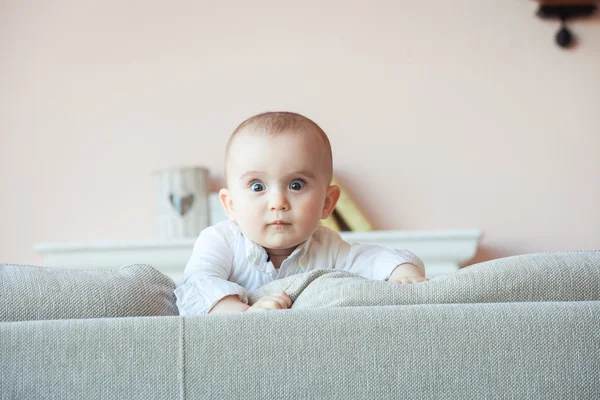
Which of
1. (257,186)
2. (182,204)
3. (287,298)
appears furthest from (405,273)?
(182,204)

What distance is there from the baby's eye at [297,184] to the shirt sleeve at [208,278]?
19 centimetres

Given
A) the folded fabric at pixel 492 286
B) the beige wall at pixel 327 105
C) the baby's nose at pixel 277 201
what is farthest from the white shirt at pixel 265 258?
the beige wall at pixel 327 105

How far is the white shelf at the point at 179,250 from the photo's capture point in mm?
2482

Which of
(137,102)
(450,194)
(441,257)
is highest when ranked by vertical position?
(137,102)

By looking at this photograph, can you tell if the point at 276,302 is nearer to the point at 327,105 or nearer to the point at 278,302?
the point at 278,302

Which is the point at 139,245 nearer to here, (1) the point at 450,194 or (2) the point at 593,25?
(1) the point at 450,194

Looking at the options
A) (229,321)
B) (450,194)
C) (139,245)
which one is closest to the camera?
(229,321)

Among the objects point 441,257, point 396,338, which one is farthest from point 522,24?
point 396,338

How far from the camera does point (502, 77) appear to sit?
9.21 feet

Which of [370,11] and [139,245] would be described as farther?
[370,11]

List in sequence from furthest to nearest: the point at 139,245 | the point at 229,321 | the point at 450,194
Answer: the point at 450,194 < the point at 139,245 < the point at 229,321

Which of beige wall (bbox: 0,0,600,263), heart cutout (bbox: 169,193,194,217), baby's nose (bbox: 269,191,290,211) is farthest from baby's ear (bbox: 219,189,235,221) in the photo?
beige wall (bbox: 0,0,600,263)

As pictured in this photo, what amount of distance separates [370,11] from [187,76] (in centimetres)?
74

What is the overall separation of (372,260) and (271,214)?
0.82 feet
